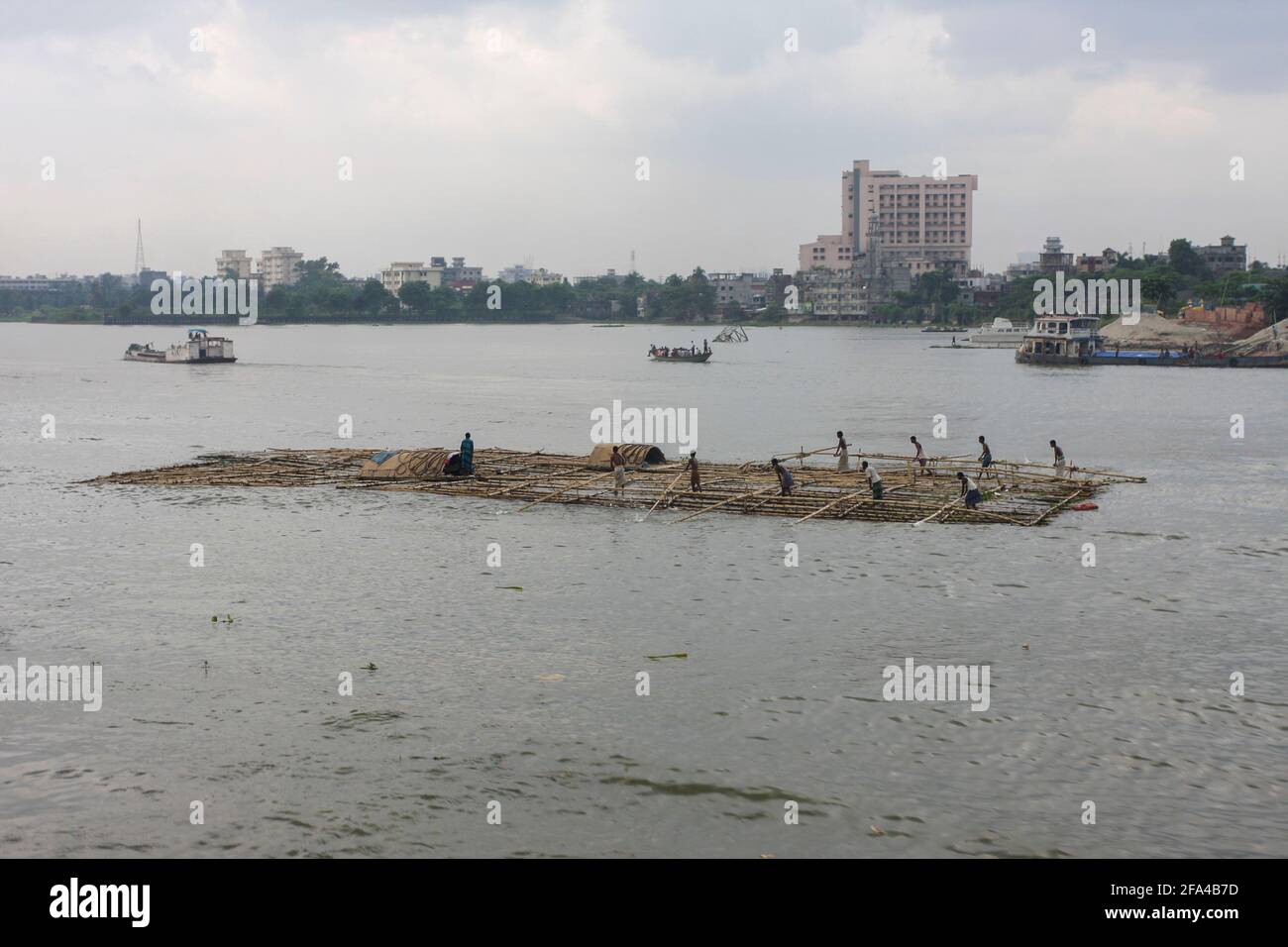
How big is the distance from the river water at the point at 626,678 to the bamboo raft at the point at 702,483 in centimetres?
81

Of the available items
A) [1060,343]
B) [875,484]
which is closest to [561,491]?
[875,484]

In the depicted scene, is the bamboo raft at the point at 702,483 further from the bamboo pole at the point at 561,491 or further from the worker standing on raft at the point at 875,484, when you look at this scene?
the worker standing on raft at the point at 875,484

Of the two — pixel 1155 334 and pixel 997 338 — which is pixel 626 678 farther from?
pixel 997 338

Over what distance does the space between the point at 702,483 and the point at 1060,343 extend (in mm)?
94064

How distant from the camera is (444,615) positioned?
20562 millimetres

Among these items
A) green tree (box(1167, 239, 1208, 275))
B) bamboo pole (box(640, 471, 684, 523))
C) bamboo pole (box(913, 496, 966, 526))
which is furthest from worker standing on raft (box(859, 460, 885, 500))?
green tree (box(1167, 239, 1208, 275))

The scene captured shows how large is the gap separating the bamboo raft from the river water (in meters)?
0.81

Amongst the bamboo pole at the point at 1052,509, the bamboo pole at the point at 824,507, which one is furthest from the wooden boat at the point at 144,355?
the bamboo pole at the point at 1052,509

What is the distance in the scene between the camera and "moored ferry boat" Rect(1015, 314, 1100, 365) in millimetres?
116938

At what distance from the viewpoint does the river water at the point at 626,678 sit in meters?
12.3
